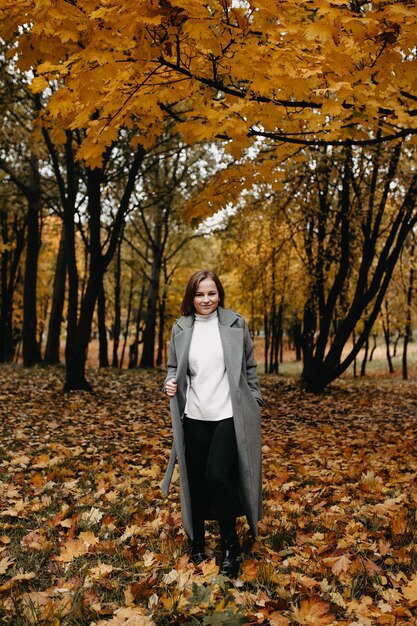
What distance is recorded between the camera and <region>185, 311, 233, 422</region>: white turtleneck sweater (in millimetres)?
3240

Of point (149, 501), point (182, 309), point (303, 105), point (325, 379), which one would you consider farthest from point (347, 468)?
point (325, 379)

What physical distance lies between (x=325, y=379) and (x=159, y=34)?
33.2ft

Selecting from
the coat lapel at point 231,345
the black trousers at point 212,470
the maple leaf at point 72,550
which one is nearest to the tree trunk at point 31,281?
the maple leaf at point 72,550

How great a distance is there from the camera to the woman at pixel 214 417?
3209 mm

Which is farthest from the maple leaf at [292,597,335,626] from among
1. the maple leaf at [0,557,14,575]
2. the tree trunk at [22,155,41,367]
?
the tree trunk at [22,155,41,367]

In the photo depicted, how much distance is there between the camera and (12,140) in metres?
13.8

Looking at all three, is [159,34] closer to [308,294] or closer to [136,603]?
[136,603]

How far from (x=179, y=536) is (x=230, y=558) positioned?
65 centimetres

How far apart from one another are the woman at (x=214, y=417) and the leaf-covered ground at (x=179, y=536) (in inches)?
11.5

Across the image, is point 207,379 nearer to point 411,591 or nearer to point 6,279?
point 411,591

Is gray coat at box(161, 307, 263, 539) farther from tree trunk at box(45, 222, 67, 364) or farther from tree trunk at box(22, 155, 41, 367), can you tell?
tree trunk at box(45, 222, 67, 364)

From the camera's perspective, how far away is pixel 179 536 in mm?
3697

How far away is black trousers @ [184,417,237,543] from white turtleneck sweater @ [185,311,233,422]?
7 centimetres

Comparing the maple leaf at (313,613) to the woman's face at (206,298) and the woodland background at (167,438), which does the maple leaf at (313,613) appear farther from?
the woman's face at (206,298)
